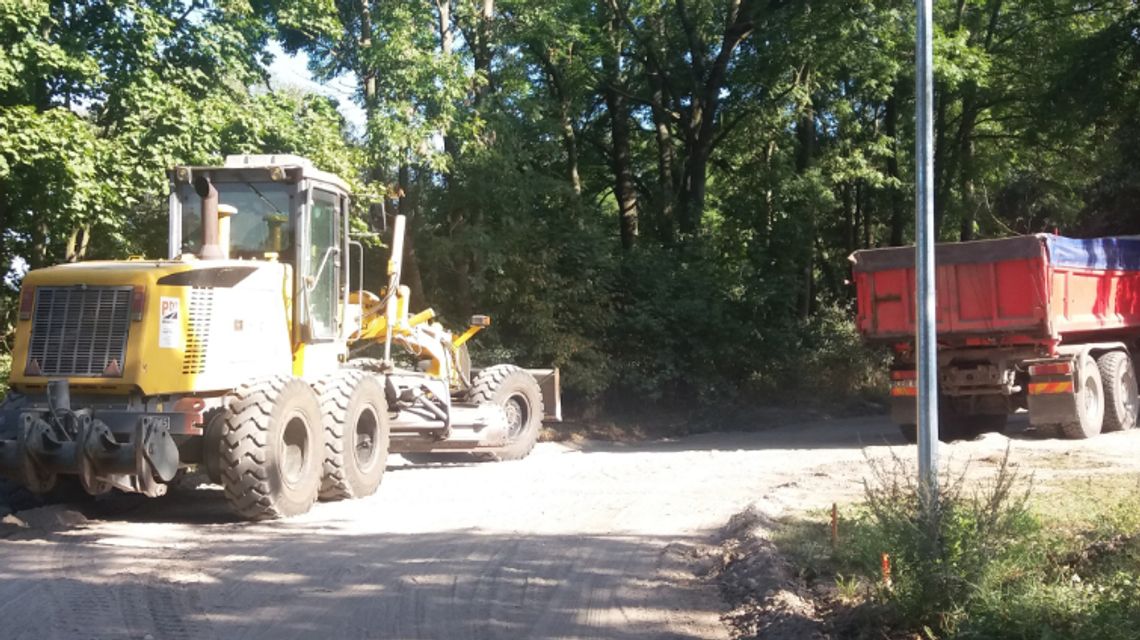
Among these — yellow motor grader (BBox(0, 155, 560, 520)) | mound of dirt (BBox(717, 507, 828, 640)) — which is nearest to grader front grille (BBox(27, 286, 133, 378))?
yellow motor grader (BBox(0, 155, 560, 520))

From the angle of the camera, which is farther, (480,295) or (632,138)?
(632,138)

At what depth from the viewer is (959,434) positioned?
64.6ft

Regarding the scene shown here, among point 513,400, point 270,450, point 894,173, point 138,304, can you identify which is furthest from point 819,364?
point 138,304

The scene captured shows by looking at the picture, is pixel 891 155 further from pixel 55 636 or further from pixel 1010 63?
pixel 55 636

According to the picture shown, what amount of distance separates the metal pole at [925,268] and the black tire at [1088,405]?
989 cm

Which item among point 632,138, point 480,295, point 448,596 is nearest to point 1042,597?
point 448,596

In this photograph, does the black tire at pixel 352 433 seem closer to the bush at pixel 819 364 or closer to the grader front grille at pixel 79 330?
the grader front grille at pixel 79 330

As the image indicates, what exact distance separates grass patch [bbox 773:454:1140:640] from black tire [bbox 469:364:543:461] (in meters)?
8.63

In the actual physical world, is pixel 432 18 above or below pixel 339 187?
above

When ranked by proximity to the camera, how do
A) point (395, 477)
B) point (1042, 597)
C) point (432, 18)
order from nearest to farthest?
point (1042, 597)
point (395, 477)
point (432, 18)

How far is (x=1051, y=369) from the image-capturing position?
17141 mm

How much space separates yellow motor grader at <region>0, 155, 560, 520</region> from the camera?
1006 centimetres

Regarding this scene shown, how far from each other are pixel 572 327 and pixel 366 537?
14.1 m

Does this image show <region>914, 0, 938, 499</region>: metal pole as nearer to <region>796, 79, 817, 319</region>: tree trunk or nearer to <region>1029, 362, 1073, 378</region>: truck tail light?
<region>1029, 362, 1073, 378</region>: truck tail light
